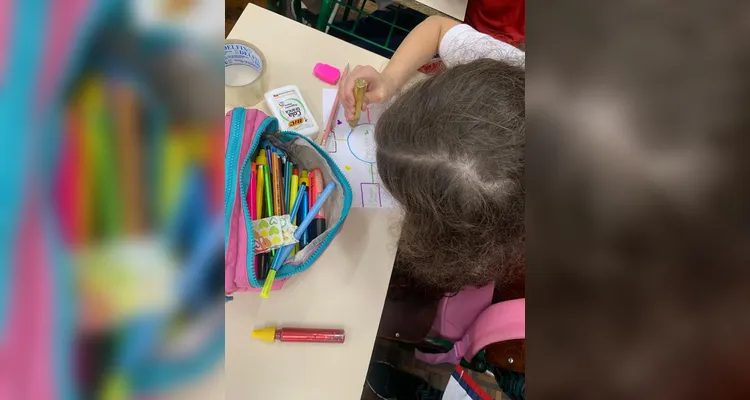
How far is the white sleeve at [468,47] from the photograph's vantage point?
67cm

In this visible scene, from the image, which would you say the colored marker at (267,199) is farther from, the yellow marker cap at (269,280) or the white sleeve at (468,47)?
the white sleeve at (468,47)

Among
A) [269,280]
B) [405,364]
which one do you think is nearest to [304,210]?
[269,280]

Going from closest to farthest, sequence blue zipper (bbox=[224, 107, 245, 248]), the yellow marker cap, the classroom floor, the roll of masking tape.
Answer: blue zipper (bbox=[224, 107, 245, 248]) < the yellow marker cap < the roll of masking tape < the classroom floor

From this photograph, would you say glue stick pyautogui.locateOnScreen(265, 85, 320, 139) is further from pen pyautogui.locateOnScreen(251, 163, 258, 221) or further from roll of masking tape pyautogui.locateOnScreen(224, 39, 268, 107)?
pen pyautogui.locateOnScreen(251, 163, 258, 221)

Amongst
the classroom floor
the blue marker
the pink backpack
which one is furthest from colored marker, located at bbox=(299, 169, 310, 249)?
the classroom floor

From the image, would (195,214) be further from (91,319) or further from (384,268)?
(384,268)

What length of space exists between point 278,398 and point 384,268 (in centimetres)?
23

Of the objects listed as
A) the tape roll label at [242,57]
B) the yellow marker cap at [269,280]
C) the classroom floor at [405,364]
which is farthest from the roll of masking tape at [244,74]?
the classroom floor at [405,364]

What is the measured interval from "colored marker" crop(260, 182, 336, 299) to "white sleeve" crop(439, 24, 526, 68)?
0.26 meters

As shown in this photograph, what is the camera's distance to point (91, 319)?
123 mm

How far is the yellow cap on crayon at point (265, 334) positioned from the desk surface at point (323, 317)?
0.01 m

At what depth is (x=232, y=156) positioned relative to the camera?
0.46 metres

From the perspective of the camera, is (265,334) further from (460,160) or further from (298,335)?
(460,160)

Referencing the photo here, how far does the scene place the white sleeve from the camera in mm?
674
